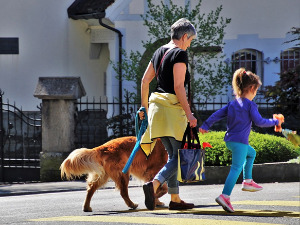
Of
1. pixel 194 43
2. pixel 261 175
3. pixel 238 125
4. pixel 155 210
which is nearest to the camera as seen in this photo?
pixel 238 125

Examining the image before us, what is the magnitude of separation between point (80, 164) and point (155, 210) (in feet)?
3.10

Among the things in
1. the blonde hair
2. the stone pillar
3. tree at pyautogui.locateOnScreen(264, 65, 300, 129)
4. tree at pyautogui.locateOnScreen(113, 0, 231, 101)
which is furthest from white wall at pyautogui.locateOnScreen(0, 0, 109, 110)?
the blonde hair

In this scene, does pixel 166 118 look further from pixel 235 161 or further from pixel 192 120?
pixel 235 161

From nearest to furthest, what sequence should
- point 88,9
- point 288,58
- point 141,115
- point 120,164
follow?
1. point 141,115
2. point 120,164
3. point 288,58
4. point 88,9

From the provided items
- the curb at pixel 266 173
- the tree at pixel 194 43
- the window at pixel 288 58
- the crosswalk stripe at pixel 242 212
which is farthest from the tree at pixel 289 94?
the crosswalk stripe at pixel 242 212

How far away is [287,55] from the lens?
2509 cm

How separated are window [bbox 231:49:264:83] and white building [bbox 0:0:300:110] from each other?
0.03 metres

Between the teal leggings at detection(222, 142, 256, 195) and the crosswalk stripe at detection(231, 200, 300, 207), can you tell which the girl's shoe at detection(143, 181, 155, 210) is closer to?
the teal leggings at detection(222, 142, 256, 195)

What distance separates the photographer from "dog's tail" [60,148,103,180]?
31.5 feet

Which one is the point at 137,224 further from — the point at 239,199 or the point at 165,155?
the point at 239,199

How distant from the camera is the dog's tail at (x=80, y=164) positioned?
9.59 metres

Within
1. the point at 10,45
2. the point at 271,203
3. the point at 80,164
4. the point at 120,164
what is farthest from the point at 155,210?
the point at 10,45

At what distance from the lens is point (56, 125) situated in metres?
15.9

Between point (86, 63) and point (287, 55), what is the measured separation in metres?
6.03
